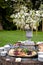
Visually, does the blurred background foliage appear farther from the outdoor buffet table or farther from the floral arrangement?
the outdoor buffet table

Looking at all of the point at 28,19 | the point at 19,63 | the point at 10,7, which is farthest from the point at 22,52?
the point at 10,7

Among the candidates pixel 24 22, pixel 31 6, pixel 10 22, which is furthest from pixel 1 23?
pixel 24 22

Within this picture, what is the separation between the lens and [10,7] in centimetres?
1581

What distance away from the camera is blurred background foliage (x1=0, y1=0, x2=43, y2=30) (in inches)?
617

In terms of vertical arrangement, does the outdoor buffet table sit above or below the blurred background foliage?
above

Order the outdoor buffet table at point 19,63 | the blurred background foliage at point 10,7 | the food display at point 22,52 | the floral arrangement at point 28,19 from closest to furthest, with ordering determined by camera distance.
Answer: the outdoor buffet table at point 19,63 → the food display at point 22,52 → the floral arrangement at point 28,19 → the blurred background foliage at point 10,7

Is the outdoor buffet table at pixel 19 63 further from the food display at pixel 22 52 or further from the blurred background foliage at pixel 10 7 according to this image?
the blurred background foliage at pixel 10 7

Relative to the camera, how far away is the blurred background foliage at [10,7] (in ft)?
51.4

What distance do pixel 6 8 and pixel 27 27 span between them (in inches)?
434

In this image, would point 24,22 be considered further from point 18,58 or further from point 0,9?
point 0,9

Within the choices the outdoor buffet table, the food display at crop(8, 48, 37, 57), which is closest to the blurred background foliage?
the food display at crop(8, 48, 37, 57)

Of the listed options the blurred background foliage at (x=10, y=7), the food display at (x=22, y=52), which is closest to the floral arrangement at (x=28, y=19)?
the food display at (x=22, y=52)

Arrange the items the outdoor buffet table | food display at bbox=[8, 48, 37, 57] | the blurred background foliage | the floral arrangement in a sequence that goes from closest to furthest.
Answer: the outdoor buffet table < food display at bbox=[8, 48, 37, 57] < the floral arrangement < the blurred background foliage

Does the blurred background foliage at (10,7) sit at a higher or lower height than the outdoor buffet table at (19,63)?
lower
